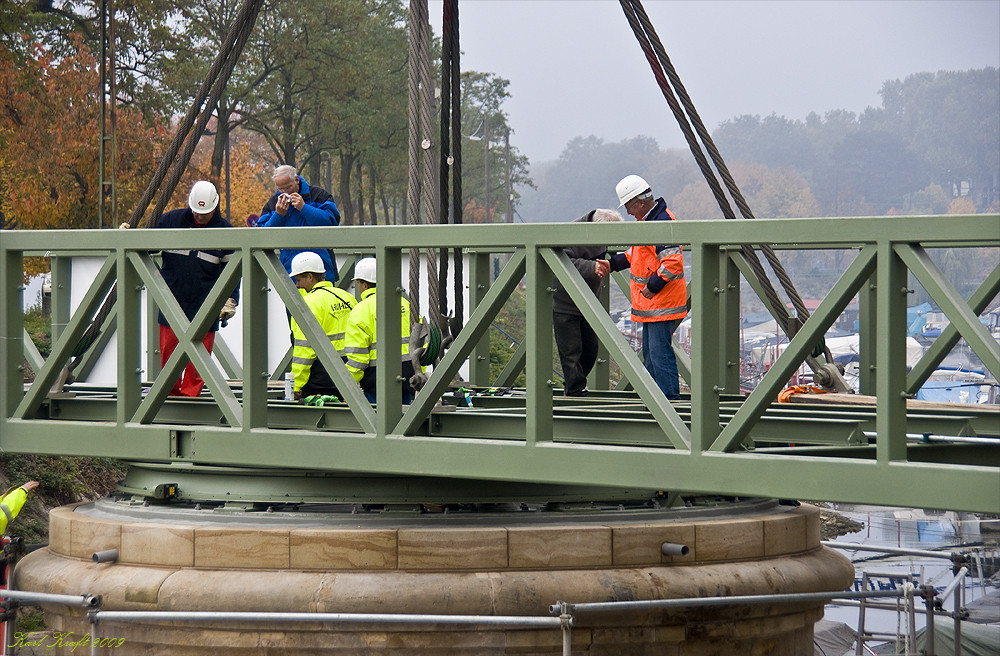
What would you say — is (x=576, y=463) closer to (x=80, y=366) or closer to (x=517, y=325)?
(x=80, y=366)

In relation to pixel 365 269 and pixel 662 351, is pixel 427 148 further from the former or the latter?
pixel 662 351

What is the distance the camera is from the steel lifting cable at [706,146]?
9.65m

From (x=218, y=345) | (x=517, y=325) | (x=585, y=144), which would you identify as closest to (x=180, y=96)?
(x=517, y=325)

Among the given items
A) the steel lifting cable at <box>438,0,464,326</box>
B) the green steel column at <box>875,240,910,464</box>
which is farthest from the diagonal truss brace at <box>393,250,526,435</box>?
the steel lifting cable at <box>438,0,464,326</box>

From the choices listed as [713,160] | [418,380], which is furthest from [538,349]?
[713,160]

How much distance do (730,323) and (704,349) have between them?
5.50 meters

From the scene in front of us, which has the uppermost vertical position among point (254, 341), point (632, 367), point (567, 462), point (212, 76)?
point (212, 76)

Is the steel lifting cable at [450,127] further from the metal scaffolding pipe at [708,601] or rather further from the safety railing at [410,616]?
the metal scaffolding pipe at [708,601]

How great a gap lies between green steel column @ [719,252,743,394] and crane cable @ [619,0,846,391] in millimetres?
1246

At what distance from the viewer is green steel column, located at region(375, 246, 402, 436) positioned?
22.8 ft

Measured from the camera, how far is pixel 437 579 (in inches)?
285

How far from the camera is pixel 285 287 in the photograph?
7.07 meters

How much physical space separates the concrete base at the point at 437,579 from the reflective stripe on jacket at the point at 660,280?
2.33 m

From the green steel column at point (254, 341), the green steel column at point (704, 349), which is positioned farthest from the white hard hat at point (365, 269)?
the green steel column at point (704, 349)
